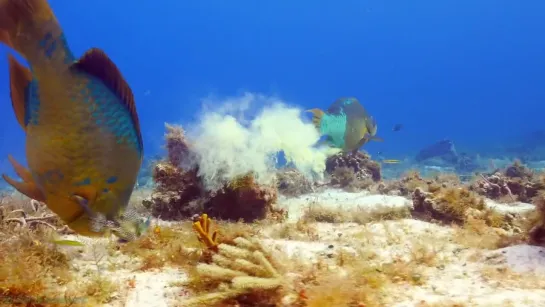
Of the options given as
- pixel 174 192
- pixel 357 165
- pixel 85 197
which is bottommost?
pixel 85 197

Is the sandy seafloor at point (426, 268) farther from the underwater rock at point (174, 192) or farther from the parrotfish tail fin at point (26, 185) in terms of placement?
the parrotfish tail fin at point (26, 185)

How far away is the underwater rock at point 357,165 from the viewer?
10797 mm

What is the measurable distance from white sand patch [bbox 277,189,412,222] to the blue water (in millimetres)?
105765

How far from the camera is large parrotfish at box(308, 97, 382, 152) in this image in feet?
15.8

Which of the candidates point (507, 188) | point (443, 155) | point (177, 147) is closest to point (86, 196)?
point (177, 147)

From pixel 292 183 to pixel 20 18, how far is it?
8071 millimetres

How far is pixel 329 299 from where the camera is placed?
9.20ft

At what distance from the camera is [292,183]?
9219 millimetres

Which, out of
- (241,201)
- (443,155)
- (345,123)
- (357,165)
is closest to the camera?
(345,123)

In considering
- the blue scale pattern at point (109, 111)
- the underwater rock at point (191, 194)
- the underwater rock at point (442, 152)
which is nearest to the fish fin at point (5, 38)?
the blue scale pattern at point (109, 111)

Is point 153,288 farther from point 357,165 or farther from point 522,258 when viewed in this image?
point 357,165

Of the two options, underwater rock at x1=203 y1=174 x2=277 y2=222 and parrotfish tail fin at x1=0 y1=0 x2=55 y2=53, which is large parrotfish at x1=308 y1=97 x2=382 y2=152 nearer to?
underwater rock at x1=203 y1=174 x2=277 y2=222

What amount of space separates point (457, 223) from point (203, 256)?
4220mm

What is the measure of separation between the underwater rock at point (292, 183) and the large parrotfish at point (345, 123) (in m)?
4.18
